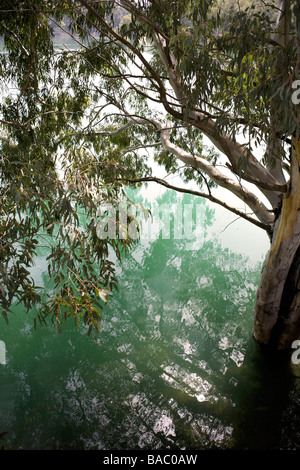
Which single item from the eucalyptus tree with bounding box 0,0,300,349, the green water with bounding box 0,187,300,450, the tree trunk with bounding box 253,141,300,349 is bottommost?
the green water with bounding box 0,187,300,450

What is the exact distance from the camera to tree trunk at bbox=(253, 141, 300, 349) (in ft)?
8.44

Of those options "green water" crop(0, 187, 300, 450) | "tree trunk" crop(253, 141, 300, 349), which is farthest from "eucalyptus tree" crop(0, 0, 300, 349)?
"green water" crop(0, 187, 300, 450)

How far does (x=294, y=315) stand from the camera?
2848mm

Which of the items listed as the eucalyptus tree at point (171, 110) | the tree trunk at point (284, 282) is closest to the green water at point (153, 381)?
the tree trunk at point (284, 282)

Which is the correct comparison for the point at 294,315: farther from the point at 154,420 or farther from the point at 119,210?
the point at 119,210

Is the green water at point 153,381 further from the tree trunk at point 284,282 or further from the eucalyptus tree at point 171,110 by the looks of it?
the eucalyptus tree at point 171,110

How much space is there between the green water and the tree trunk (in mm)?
200

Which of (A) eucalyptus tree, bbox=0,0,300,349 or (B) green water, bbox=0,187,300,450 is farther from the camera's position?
(B) green water, bbox=0,187,300,450

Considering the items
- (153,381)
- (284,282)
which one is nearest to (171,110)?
(284,282)

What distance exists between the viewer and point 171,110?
2.35 metres

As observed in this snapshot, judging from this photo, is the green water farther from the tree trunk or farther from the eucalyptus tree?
the eucalyptus tree

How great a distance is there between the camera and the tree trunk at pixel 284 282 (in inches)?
101
